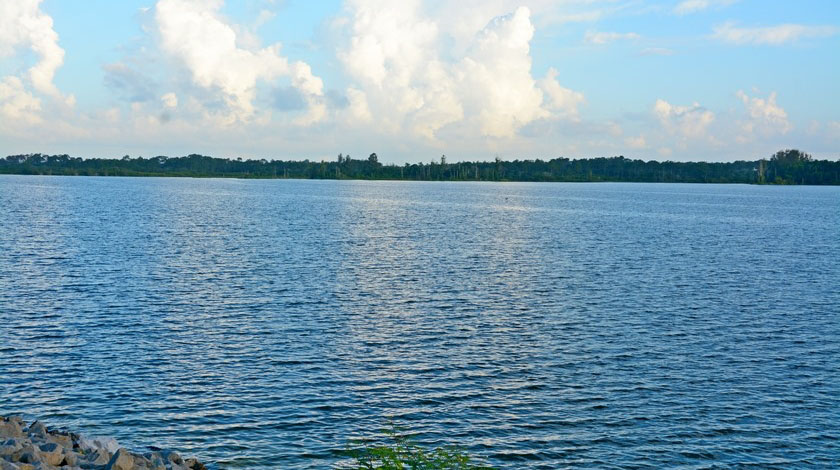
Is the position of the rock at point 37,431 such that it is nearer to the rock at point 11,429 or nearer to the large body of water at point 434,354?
the rock at point 11,429

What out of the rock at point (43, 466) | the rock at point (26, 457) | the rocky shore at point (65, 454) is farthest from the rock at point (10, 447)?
the rock at point (43, 466)

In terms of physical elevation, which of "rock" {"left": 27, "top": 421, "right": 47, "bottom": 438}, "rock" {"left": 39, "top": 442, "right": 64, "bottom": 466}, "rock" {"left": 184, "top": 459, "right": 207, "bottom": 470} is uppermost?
"rock" {"left": 39, "top": 442, "right": 64, "bottom": 466}

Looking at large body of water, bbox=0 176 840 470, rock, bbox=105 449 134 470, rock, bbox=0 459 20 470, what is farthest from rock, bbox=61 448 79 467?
large body of water, bbox=0 176 840 470

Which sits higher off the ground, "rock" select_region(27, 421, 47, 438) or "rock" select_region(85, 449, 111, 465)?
"rock" select_region(85, 449, 111, 465)

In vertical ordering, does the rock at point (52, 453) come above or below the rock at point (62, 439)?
above

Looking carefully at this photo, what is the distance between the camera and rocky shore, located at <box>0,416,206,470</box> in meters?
19.4

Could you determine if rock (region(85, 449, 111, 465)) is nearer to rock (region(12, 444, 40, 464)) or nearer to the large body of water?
rock (region(12, 444, 40, 464))

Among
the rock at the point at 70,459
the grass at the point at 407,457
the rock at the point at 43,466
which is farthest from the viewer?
the rock at the point at 70,459

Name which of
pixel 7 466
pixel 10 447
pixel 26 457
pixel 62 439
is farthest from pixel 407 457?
pixel 7 466

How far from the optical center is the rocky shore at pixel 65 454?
19.4 m

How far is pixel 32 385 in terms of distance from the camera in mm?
32156

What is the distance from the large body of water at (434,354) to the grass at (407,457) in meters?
1.12

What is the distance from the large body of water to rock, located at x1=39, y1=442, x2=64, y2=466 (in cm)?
535

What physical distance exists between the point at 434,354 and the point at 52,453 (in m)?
20.8
